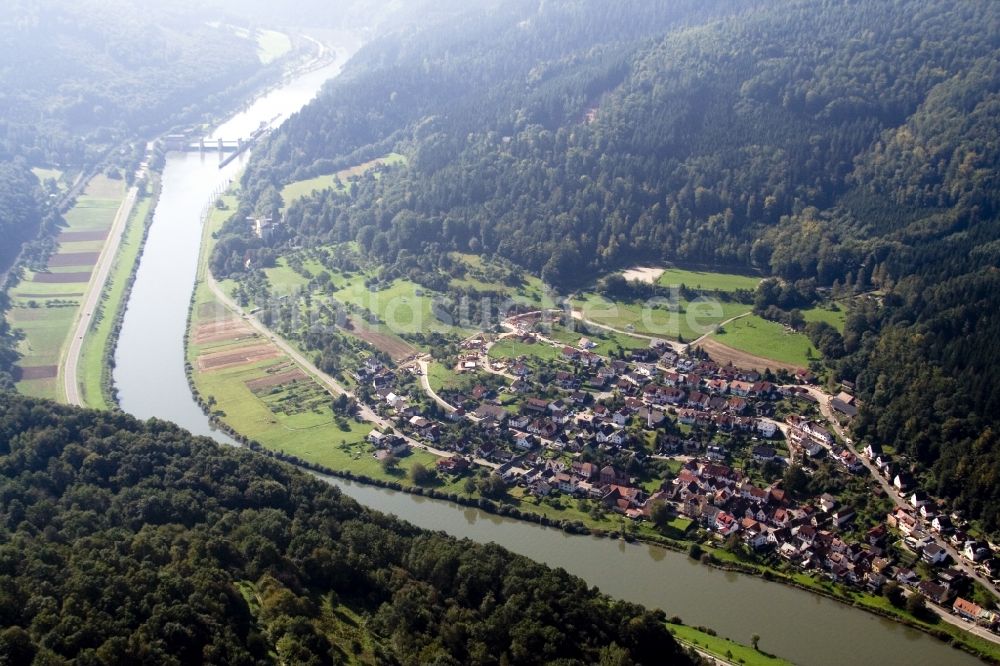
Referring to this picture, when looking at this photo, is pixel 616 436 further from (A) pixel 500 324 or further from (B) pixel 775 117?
(B) pixel 775 117

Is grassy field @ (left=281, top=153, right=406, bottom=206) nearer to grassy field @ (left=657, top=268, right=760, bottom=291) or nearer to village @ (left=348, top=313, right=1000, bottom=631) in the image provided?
grassy field @ (left=657, top=268, right=760, bottom=291)

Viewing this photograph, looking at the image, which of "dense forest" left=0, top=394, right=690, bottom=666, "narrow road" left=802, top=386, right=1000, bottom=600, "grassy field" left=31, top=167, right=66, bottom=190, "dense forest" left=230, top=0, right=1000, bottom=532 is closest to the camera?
"dense forest" left=0, top=394, right=690, bottom=666

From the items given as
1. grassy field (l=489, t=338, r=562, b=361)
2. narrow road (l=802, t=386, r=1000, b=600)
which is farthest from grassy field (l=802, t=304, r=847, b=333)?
grassy field (l=489, t=338, r=562, b=361)

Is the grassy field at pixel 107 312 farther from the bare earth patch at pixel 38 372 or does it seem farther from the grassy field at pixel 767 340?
the grassy field at pixel 767 340

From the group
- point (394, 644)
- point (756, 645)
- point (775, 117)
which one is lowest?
point (756, 645)

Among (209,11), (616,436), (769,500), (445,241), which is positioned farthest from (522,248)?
(209,11)

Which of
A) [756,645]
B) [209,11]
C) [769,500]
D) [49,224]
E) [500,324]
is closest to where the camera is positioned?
[756,645]
